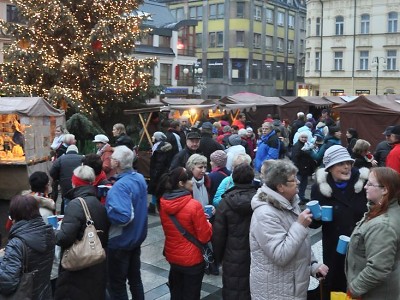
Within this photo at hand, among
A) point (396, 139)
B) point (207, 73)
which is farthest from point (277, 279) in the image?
point (207, 73)

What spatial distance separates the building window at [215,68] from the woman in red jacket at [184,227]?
52155 mm

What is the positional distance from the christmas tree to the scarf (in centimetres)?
971

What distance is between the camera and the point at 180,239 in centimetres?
442

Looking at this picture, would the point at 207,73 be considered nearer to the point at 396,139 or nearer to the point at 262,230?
the point at 396,139

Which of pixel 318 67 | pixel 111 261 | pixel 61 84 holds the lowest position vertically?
pixel 111 261

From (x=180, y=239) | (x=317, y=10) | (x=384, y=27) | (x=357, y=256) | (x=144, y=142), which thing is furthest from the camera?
(x=317, y=10)

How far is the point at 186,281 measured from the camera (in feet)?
14.9

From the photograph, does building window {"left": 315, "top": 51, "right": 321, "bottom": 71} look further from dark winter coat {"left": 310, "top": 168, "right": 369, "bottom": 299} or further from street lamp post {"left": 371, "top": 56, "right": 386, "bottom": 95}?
dark winter coat {"left": 310, "top": 168, "right": 369, "bottom": 299}

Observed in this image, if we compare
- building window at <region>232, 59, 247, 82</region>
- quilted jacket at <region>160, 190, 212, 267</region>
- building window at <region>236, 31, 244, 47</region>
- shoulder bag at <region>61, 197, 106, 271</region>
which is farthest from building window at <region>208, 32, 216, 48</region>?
shoulder bag at <region>61, 197, 106, 271</region>

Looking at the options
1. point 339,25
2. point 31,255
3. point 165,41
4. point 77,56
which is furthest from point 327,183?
point 339,25

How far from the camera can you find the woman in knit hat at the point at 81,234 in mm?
3936

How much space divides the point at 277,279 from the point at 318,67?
50.6 m

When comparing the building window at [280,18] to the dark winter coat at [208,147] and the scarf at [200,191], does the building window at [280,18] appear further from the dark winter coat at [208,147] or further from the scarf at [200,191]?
the scarf at [200,191]

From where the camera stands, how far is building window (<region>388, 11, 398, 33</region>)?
153ft
